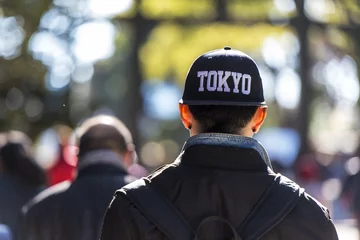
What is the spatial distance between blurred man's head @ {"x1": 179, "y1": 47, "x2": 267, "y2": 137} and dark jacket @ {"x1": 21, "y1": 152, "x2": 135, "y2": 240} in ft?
6.40

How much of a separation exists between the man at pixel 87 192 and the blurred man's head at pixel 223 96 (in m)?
1.96

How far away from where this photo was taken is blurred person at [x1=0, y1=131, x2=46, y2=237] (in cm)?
716

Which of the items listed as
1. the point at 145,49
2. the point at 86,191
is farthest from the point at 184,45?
the point at 86,191

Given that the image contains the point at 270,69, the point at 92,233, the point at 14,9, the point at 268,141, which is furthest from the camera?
the point at 270,69

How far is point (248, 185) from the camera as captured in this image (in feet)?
9.89

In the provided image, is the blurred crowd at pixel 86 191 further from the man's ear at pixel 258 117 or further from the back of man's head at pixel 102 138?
the man's ear at pixel 258 117

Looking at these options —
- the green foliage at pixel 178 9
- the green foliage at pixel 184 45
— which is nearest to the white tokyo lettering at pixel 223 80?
the green foliage at pixel 178 9

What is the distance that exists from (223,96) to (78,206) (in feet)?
7.08

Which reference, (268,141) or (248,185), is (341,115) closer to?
(268,141)

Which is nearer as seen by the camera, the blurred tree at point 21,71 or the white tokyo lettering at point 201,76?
the white tokyo lettering at point 201,76

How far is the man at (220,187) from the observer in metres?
2.94

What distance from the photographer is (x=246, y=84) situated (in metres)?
3.07

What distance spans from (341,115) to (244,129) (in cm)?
4655

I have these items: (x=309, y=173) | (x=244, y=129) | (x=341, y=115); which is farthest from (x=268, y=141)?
(x=341, y=115)
